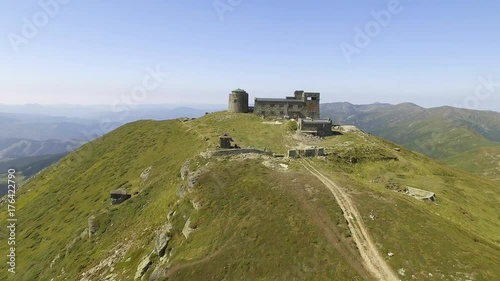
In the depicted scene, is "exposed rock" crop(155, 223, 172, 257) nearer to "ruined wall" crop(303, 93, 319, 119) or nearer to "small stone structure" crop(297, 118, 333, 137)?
"small stone structure" crop(297, 118, 333, 137)

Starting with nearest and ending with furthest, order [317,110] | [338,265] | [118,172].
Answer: [338,265] → [118,172] → [317,110]

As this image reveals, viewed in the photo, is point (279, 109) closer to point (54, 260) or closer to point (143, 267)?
point (143, 267)

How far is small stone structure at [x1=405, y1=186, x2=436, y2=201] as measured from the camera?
52656mm

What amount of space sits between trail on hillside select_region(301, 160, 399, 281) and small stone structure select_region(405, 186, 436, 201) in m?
15.8

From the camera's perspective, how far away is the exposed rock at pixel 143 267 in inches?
1688

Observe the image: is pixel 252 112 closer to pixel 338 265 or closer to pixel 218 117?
pixel 218 117

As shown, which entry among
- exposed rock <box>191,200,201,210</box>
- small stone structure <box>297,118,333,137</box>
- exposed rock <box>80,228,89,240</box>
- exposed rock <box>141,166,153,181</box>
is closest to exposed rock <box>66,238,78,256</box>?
exposed rock <box>80,228,89,240</box>

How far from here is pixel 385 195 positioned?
46188mm

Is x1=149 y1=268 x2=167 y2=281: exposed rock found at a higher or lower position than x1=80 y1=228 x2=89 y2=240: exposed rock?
higher

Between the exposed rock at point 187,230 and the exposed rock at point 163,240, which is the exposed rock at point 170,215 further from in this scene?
the exposed rock at point 187,230

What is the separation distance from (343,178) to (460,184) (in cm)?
3409

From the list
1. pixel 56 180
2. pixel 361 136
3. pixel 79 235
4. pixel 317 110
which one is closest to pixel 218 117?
pixel 317 110

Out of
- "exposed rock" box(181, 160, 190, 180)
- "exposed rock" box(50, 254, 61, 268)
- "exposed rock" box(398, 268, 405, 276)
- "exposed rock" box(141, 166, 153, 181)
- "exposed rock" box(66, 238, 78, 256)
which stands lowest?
"exposed rock" box(50, 254, 61, 268)

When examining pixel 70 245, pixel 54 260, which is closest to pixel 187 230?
pixel 70 245
